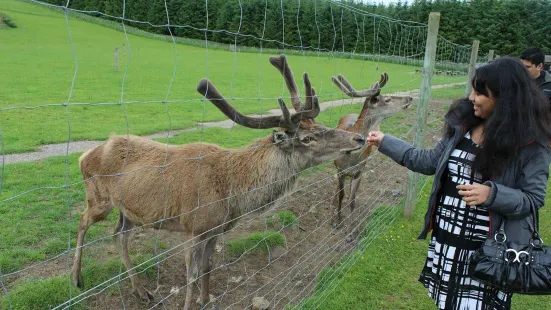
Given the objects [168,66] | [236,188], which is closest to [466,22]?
[168,66]

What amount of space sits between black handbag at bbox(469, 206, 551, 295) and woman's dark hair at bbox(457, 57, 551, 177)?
1.35 ft

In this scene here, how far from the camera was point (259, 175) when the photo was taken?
423 centimetres

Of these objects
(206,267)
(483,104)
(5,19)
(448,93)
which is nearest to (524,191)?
(483,104)

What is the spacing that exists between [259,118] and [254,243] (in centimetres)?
202

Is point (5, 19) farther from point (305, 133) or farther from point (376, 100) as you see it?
point (305, 133)

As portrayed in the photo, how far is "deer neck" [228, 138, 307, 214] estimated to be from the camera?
13.7 ft

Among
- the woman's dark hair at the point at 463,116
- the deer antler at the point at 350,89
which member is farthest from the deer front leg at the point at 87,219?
the deer antler at the point at 350,89

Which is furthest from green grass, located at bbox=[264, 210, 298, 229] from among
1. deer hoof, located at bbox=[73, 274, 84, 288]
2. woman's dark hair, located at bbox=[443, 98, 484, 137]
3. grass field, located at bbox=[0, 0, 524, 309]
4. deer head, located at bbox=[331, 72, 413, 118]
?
woman's dark hair, located at bbox=[443, 98, 484, 137]

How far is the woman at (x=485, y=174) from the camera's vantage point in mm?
2604

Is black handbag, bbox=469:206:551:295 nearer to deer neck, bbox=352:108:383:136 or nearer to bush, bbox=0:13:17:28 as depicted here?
deer neck, bbox=352:108:383:136

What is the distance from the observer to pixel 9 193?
253 inches

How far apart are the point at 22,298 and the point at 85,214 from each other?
101cm

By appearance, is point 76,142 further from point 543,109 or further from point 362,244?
point 543,109

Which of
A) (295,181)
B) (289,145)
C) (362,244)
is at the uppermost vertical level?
(289,145)
